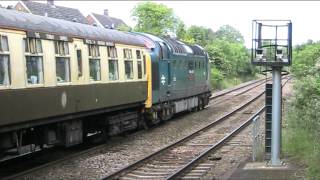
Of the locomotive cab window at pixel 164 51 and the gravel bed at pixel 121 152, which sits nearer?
the gravel bed at pixel 121 152

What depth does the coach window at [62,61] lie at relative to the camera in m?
12.4

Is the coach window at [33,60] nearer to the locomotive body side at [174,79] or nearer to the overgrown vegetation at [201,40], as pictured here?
the locomotive body side at [174,79]

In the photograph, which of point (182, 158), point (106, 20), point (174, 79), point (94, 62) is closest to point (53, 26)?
point (94, 62)

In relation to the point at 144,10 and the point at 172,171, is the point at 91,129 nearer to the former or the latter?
the point at 172,171

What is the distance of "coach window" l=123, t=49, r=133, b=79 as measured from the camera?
1684 centimetres

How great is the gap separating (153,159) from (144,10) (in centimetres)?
3221

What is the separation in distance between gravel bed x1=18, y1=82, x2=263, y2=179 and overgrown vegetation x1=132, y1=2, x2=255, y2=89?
15247 mm

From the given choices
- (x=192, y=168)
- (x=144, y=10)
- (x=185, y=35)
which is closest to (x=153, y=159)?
(x=192, y=168)

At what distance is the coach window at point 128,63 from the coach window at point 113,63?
809mm

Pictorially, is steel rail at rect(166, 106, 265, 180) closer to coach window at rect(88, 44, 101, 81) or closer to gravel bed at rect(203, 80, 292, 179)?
gravel bed at rect(203, 80, 292, 179)

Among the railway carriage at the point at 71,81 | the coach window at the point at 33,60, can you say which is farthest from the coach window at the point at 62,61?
the coach window at the point at 33,60

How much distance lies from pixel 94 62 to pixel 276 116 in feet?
16.9

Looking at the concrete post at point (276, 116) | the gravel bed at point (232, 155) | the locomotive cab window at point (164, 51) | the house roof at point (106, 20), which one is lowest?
the gravel bed at point (232, 155)

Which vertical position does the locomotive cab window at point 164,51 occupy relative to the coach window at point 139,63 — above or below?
above
